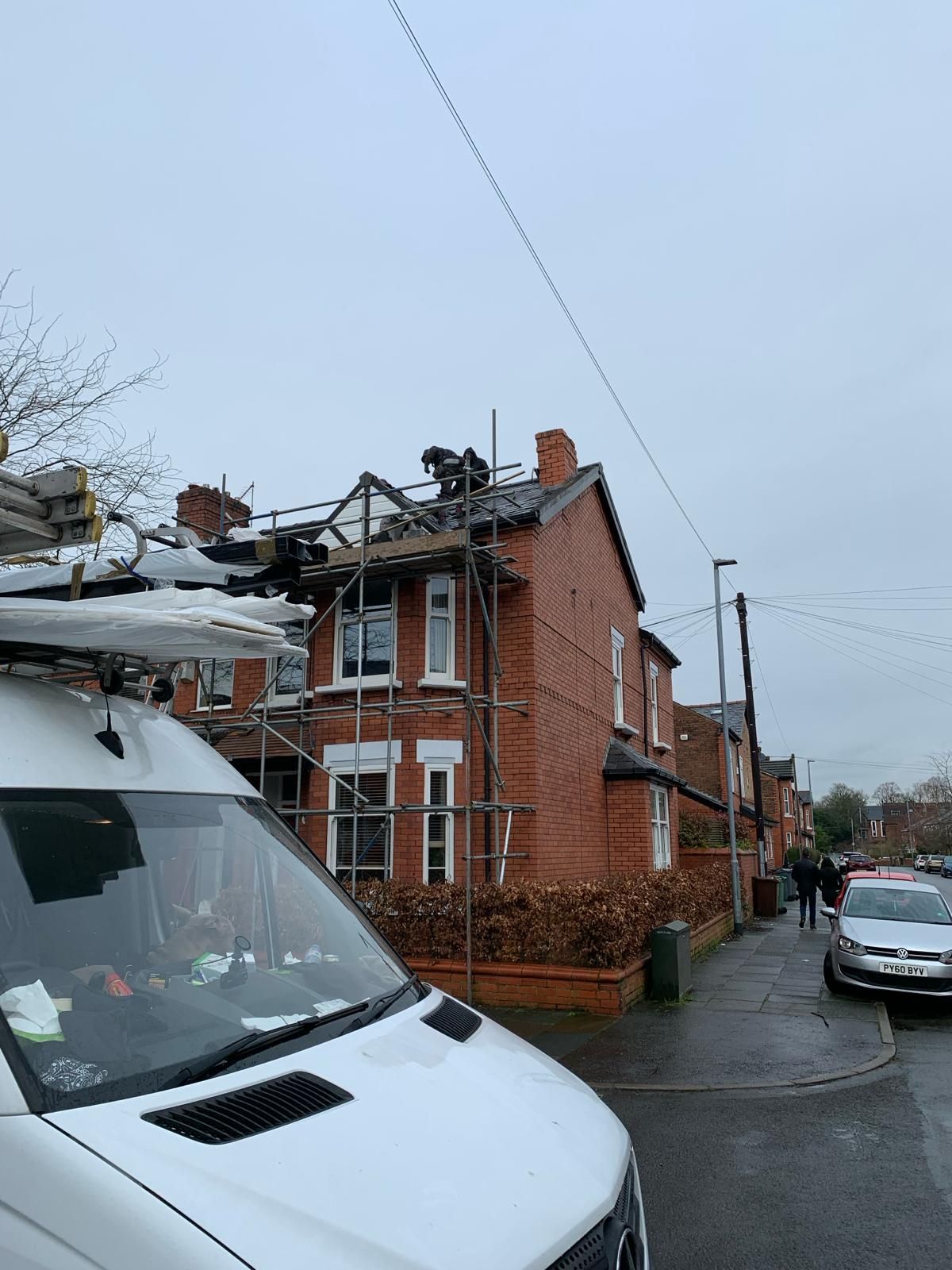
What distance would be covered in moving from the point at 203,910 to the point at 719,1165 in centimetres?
395

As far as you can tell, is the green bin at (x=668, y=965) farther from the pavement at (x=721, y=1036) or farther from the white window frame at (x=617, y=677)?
the white window frame at (x=617, y=677)

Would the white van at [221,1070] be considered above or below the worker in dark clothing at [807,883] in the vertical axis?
above

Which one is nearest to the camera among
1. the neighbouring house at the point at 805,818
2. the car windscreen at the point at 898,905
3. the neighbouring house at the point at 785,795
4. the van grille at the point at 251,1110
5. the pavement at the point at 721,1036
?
the van grille at the point at 251,1110

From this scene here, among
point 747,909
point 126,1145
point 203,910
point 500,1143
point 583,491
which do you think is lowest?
point 747,909

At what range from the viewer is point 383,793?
42.0 ft

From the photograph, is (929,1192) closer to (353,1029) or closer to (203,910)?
(353,1029)

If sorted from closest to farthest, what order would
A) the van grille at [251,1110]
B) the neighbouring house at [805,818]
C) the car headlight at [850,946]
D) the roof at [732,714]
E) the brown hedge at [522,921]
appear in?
the van grille at [251,1110], the brown hedge at [522,921], the car headlight at [850,946], the roof at [732,714], the neighbouring house at [805,818]

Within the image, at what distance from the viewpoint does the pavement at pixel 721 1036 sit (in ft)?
24.2

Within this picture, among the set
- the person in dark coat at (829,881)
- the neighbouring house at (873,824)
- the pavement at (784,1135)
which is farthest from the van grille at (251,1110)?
the neighbouring house at (873,824)

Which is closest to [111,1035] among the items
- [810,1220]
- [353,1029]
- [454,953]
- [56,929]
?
[56,929]

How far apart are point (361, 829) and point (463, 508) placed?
→ 5030mm

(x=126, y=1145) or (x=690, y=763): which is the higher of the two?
(x=690, y=763)

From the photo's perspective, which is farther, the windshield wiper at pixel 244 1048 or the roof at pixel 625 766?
the roof at pixel 625 766

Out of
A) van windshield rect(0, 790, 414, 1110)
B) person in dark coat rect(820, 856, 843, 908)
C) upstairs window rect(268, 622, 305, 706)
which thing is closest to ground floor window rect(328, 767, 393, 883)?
upstairs window rect(268, 622, 305, 706)
